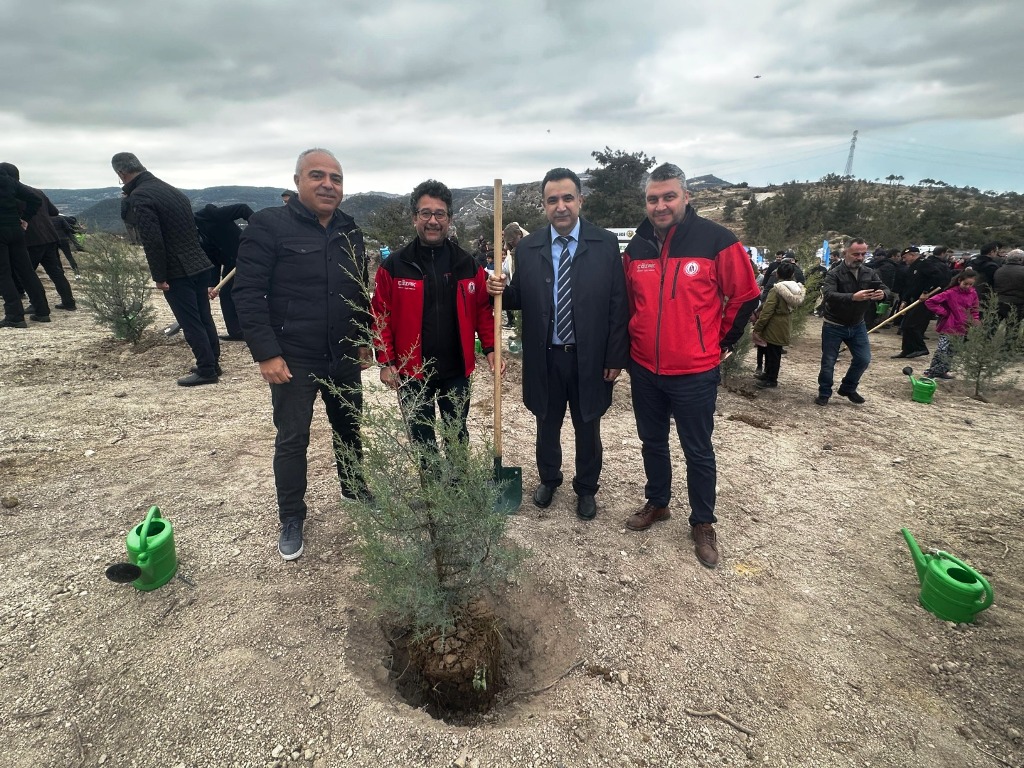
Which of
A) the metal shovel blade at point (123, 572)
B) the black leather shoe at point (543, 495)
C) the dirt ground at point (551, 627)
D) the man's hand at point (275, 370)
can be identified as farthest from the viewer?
the black leather shoe at point (543, 495)

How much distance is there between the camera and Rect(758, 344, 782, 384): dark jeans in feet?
21.7

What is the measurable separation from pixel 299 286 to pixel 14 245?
23.0 ft

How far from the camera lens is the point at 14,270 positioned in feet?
23.3

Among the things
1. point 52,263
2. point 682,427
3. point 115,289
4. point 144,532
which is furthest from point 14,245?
point 682,427

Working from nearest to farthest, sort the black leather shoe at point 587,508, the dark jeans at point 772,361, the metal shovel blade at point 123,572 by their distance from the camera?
the metal shovel blade at point 123,572
the black leather shoe at point 587,508
the dark jeans at point 772,361

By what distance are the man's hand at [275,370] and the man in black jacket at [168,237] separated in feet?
10.9

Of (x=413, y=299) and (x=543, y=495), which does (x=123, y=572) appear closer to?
(x=413, y=299)

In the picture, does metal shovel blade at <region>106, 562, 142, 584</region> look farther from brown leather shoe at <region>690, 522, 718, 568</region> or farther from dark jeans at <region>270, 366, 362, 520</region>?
brown leather shoe at <region>690, 522, 718, 568</region>

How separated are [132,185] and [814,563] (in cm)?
686

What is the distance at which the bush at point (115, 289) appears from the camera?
6258 mm

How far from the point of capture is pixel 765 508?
3.60 meters

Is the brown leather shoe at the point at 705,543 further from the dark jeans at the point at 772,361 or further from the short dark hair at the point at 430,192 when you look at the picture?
the dark jeans at the point at 772,361

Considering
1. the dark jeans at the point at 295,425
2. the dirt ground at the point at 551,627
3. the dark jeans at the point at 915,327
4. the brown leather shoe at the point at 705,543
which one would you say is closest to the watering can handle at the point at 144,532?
the dirt ground at the point at 551,627

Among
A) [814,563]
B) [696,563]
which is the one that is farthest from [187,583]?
[814,563]
